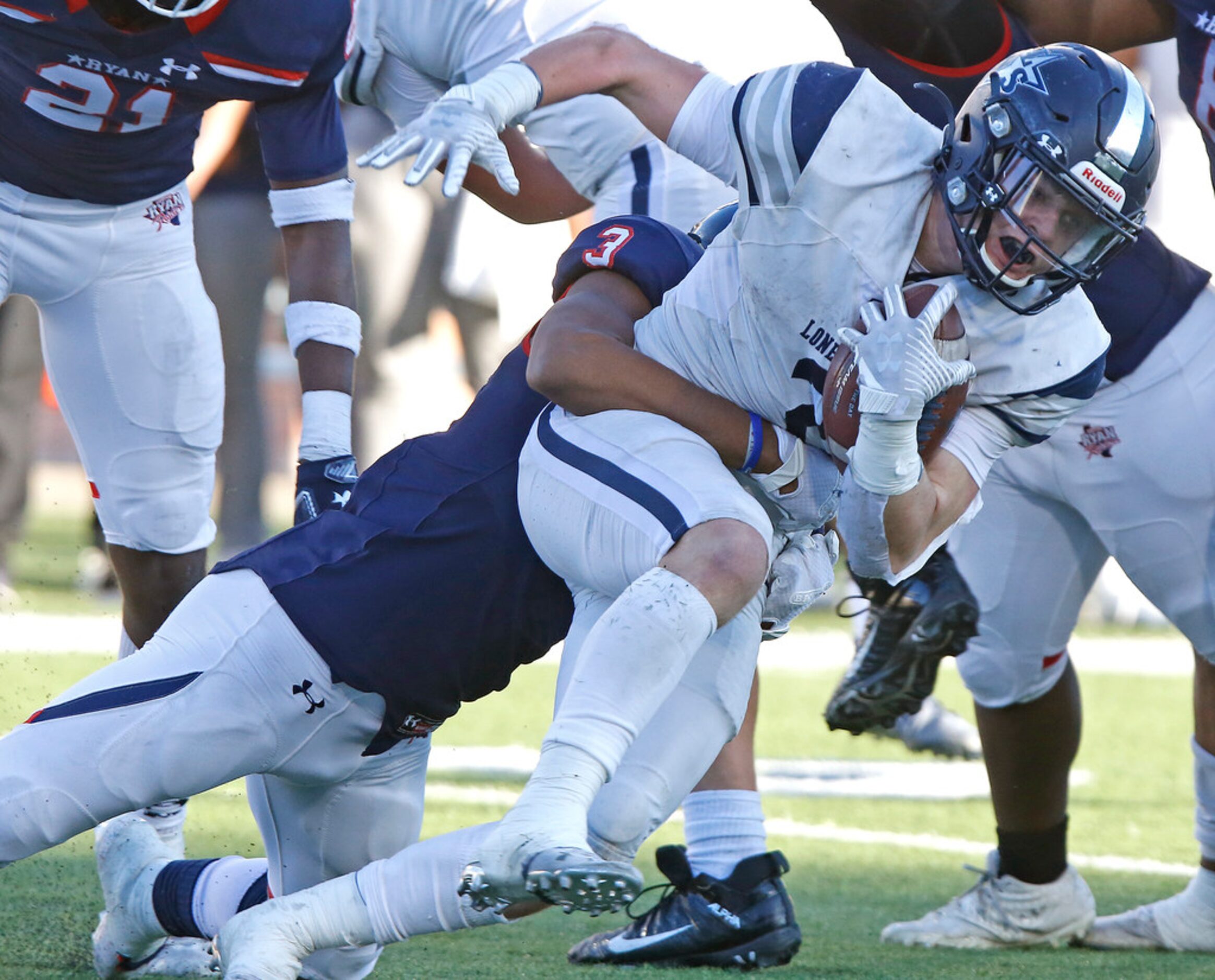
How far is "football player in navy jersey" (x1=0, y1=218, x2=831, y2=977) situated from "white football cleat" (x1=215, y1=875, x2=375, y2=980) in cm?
7

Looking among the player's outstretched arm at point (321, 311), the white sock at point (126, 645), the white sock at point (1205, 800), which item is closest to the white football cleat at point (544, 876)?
the player's outstretched arm at point (321, 311)

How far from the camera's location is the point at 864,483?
2316mm

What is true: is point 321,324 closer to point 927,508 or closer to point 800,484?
point 800,484

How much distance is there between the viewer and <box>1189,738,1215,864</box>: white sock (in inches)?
132

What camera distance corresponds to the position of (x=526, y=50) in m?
3.65

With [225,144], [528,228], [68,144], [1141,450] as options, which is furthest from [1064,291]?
[528,228]

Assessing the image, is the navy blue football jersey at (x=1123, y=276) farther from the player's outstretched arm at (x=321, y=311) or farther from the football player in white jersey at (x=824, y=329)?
the player's outstretched arm at (x=321, y=311)

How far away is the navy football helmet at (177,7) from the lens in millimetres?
2977

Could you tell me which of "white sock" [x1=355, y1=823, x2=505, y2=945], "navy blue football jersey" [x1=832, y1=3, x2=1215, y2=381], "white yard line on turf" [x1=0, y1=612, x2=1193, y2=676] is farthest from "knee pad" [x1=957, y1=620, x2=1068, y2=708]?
"white yard line on turf" [x1=0, y1=612, x2=1193, y2=676]

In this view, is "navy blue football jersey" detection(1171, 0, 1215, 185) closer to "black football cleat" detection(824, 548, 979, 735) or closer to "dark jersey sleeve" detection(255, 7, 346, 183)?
"black football cleat" detection(824, 548, 979, 735)

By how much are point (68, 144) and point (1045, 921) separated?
2.40m

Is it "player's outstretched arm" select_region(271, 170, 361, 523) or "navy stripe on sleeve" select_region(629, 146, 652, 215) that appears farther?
"navy stripe on sleeve" select_region(629, 146, 652, 215)

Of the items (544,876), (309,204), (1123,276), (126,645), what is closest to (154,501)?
(126,645)

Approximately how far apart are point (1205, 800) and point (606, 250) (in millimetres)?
1694
